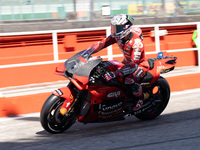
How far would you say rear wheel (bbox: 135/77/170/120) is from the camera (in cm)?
720

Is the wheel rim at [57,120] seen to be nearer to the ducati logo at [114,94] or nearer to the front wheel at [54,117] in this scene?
the front wheel at [54,117]

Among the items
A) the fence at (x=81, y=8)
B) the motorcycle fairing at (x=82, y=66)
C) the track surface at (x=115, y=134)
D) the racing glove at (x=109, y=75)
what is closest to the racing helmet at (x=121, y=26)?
the motorcycle fairing at (x=82, y=66)

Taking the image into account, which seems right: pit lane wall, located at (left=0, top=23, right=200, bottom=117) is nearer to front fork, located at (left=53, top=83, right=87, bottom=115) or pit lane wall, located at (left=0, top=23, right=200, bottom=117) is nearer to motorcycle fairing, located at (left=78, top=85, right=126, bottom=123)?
motorcycle fairing, located at (left=78, top=85, right=126, bottom=123)

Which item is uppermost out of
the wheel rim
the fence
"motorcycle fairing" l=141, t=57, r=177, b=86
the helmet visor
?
the fence

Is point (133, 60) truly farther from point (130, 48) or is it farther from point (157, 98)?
point (157, 98)

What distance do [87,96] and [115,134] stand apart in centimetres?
68

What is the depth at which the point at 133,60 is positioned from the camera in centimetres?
647

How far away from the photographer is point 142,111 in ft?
23.1

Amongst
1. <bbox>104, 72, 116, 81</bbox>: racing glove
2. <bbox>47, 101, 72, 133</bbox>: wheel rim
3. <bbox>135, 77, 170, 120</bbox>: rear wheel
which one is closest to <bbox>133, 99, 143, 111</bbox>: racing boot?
<bbox>135, 77, 170, 120</bbox>: rear wheel

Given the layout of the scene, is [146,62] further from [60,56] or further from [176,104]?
[60,56]

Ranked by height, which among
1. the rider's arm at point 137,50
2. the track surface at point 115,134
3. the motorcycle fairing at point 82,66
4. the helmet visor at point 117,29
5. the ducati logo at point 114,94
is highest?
the helmet visor at point 117,29

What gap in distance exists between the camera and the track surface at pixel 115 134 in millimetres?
5703

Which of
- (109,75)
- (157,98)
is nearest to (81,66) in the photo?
(109,75)

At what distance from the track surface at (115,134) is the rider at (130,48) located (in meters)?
0.57
